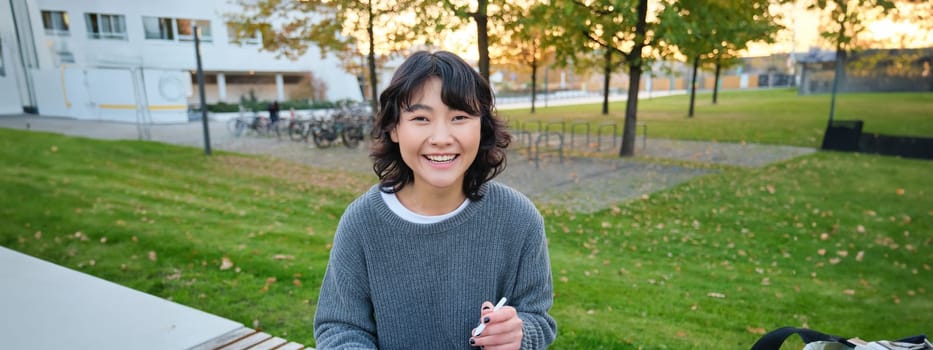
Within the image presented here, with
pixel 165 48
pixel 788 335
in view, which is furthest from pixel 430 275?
pixel 165 48

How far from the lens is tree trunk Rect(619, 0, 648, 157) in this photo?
538 inches

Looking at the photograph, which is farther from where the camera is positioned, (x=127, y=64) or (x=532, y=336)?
(x=127, y=64)

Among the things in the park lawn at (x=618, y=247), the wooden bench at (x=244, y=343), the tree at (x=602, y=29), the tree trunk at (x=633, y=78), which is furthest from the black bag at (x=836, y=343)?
the tree trunk at (x=633, y=78)

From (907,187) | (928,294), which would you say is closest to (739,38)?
(907,187)

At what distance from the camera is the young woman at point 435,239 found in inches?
60.5

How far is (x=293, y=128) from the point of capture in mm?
20469

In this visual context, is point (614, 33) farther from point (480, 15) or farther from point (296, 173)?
point (296, 173)

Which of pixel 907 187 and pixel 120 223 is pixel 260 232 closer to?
pixel 120 223

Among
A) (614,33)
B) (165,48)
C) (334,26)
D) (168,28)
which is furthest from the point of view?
(165,48)

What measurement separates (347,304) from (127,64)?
101 feet

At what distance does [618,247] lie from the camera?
21.9ft

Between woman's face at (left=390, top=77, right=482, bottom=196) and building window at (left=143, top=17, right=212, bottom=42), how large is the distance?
35.7m

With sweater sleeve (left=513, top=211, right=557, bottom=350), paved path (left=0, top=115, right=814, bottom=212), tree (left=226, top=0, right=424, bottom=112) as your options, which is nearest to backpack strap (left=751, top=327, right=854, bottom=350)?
sweater sleeve (left=513, top=211, right=557, bottom=350)

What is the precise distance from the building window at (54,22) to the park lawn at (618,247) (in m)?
2.63
